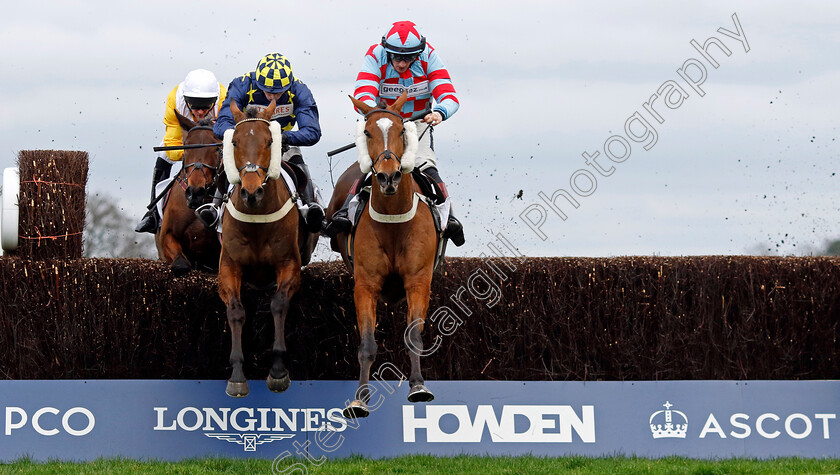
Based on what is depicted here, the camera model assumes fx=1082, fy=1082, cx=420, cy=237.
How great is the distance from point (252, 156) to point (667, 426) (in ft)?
12.3

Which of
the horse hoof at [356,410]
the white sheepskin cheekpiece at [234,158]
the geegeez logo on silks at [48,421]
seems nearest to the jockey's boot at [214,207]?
the white sheepskin cheekpiece at [234,158]

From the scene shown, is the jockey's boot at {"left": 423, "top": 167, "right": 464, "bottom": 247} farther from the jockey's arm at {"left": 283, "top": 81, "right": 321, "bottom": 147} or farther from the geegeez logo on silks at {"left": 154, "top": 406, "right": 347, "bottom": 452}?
the geegeez logo on silks at {"left": 154, "top": 406, "right": 347, "bottom": 452}

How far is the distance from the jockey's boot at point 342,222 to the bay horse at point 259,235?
280mm

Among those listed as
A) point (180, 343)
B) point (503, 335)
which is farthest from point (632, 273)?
point (180, 343)

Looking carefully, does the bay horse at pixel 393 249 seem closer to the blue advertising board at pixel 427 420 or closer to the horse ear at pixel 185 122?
Result: the blue advertising board at pixel 427 420

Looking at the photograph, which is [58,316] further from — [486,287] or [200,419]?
[486,287]

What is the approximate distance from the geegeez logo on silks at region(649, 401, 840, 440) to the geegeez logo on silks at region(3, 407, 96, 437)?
435 centimetres

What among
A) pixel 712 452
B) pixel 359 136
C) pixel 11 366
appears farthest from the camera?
pixel 11 366

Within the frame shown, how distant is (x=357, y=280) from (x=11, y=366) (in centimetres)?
362

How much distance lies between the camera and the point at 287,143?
8.54 meters

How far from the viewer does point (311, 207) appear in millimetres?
8336

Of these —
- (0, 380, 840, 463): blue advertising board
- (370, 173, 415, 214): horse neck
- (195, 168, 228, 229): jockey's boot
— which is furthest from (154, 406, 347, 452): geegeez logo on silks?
(370, 173, 415, 214): horse neck

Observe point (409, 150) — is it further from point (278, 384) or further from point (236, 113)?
point (278, 384)

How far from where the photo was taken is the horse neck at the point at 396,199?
7590mm
